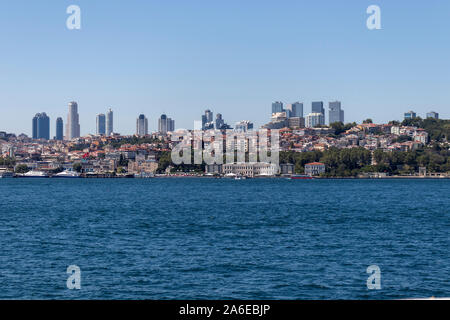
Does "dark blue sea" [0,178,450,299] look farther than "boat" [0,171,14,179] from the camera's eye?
No

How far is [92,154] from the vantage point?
177375mm

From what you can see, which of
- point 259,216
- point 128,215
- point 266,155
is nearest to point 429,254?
point 259,216

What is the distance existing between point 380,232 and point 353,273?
10395 mm

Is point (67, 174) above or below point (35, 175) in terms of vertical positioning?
above
